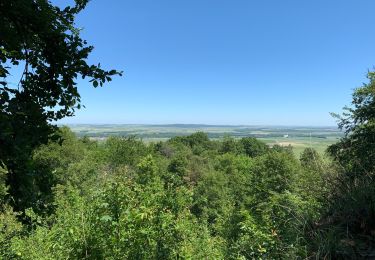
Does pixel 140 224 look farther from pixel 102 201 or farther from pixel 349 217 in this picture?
pixel 349 217

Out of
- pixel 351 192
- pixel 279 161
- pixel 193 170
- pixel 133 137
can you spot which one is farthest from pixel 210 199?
pixel 351 192

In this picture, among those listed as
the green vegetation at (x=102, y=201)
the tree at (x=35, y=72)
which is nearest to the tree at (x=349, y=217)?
the green vegetation at (x=102, y=201)

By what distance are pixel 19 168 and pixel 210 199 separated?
147ft

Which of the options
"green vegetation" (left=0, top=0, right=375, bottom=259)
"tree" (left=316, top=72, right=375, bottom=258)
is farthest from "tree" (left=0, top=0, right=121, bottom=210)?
"tree" (left=316, top=72, right=375, bottom=258)

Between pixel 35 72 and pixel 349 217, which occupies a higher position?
pixel 35 72

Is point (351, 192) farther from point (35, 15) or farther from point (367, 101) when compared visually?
point (367, 101)

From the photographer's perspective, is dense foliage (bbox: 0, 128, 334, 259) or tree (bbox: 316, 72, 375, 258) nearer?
tree (bbox: 316, 72, 375, 258)

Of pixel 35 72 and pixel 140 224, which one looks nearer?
pixel 35 72

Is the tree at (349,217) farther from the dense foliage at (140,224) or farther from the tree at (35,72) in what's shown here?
the tree at (35,72)

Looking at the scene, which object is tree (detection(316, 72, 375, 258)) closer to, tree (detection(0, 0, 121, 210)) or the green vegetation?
the green vegetation

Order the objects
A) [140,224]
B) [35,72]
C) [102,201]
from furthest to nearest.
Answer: [102,201] < [140,224] < [35,72]

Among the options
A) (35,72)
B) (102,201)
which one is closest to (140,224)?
(102,201)

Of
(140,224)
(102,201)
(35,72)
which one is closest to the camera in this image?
(35,72)

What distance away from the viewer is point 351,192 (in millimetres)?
4258
